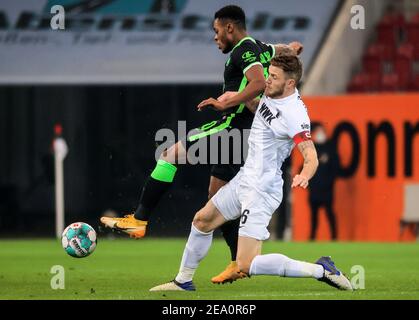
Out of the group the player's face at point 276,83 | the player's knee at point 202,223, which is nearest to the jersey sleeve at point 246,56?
the player's face at point 276,83

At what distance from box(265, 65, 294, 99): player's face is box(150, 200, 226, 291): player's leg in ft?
3.78

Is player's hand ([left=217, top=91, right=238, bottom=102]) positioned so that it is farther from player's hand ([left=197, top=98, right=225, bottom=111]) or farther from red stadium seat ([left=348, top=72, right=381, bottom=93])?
red stadium seat ([left=348, top=72, right=381, bottom=93])

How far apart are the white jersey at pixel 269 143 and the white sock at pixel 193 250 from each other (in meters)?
0.74

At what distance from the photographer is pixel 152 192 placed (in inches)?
413

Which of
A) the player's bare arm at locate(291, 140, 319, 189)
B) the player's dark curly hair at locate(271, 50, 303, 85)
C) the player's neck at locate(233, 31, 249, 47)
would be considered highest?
the player's neck at locate(233, 31, 249, 47)

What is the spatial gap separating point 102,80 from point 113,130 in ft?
3.97

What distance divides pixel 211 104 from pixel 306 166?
1.12 metres

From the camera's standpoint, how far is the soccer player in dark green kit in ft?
34.0

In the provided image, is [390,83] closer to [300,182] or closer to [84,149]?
[84,149]

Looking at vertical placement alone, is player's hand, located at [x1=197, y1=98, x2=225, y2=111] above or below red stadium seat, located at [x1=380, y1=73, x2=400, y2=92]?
above
